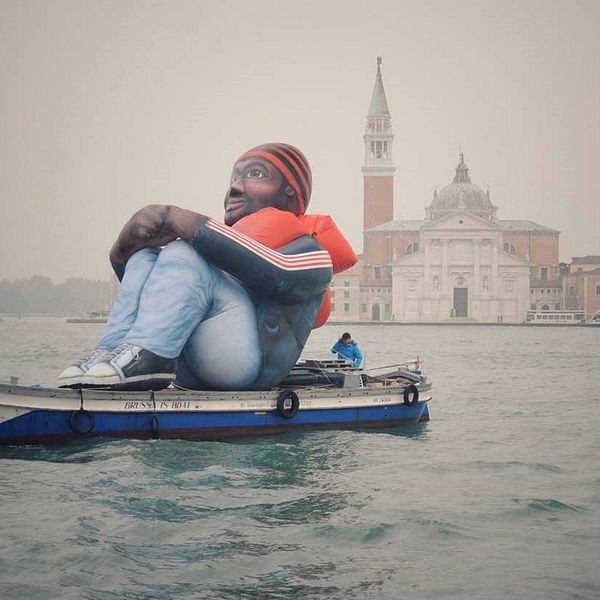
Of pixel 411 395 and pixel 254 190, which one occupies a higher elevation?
pixel 254 190

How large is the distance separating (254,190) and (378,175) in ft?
326

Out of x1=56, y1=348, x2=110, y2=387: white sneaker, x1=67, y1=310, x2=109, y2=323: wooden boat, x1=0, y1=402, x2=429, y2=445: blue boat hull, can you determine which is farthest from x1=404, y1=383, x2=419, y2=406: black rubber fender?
x1=67, y1=310, x2=109, y2=323: wooden boat

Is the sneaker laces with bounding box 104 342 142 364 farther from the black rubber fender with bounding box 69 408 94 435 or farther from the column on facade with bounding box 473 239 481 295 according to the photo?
→ the column on facade with bounding box 473 239 481 295

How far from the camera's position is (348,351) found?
16.2 m

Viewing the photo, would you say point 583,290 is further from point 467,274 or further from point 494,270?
point 467,274

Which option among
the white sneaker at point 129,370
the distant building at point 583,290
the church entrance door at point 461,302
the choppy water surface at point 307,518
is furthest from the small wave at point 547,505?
the distant building at point 583,290

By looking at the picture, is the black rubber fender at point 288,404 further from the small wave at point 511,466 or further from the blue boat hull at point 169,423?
the small wave at point 511,466

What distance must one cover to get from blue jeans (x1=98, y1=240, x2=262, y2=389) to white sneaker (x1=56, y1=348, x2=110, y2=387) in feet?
0.85

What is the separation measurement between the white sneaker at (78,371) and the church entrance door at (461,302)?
89069 mm

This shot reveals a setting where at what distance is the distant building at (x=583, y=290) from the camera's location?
10006 centimetres

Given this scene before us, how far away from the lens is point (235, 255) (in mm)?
11312

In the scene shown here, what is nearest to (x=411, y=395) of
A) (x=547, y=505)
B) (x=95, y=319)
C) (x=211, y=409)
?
(x=211, y=409)

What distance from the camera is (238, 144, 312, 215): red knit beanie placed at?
41.7 ft

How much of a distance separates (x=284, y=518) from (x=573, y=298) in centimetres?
9759
